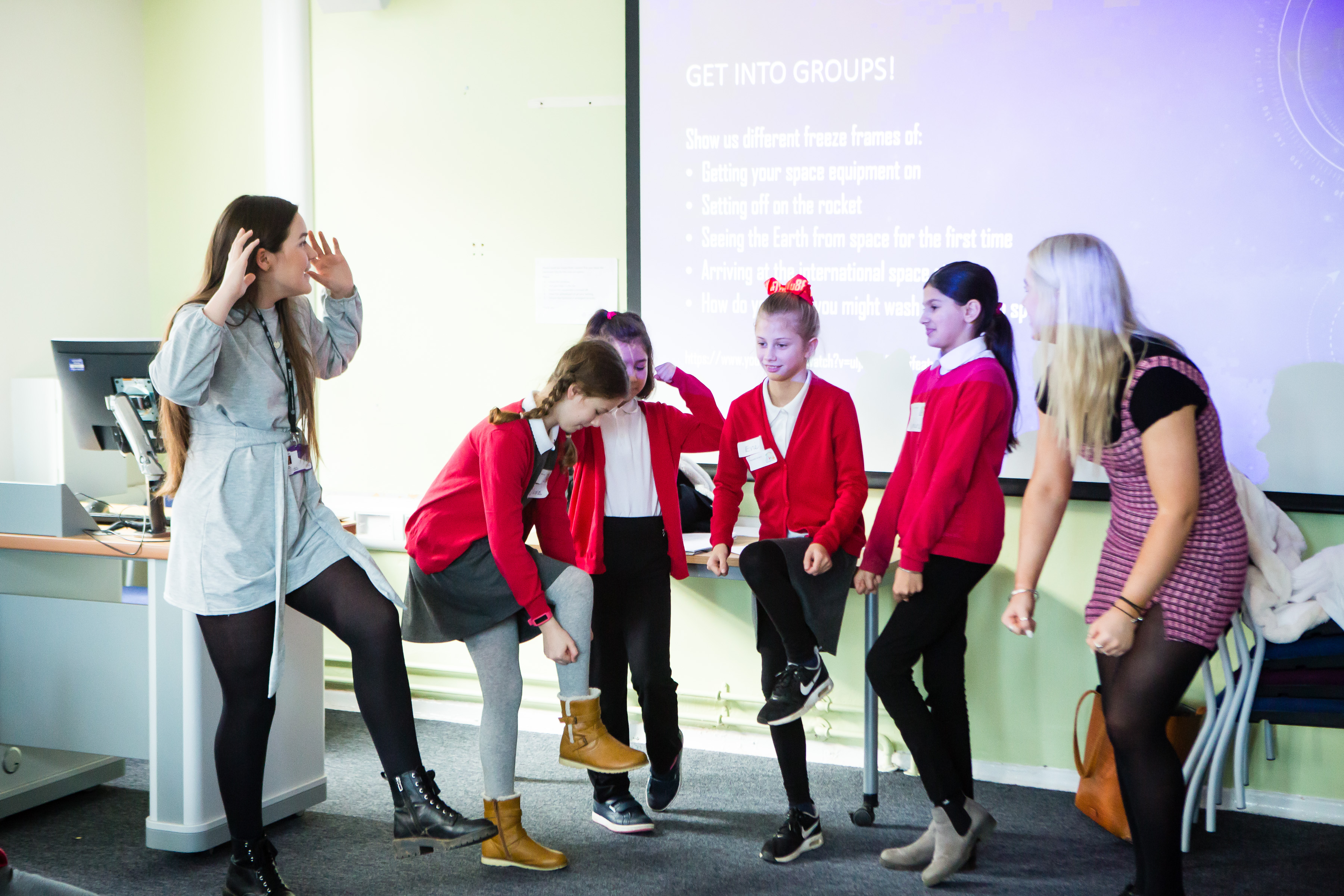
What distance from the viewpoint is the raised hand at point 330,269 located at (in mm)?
2186

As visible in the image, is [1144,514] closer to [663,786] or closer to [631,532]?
[631,532]

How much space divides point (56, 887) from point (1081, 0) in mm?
3212

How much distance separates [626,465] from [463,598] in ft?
1.80

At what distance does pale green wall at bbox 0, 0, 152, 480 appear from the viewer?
11.4 ft

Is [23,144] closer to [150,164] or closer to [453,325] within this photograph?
[150,164]

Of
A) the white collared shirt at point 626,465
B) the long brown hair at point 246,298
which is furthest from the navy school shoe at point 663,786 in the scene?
the long brown hair at point 246,298

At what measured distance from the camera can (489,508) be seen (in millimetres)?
2160

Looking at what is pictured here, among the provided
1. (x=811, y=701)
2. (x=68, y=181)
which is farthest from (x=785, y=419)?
(x=68, y=181)

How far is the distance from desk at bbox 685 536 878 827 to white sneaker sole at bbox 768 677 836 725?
0.39 meters

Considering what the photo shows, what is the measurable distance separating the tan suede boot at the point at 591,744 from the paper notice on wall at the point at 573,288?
1625mm

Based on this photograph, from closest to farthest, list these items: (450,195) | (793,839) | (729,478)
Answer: (793,839) → (729,478) → (450,195)

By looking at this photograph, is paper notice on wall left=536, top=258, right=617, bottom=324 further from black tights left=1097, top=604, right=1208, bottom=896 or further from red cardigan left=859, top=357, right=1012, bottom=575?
black tights left=1097, top=604, right=1208, bottom=896

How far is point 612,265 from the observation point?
11.2 ft

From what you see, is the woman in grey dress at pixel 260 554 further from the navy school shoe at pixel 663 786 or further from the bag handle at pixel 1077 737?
the bag handle at pixel 1077 737
